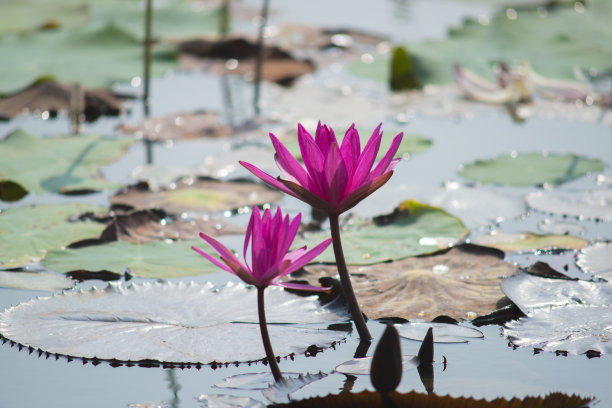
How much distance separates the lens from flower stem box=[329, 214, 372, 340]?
4.46 feet

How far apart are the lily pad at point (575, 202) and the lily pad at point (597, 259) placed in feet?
0.95

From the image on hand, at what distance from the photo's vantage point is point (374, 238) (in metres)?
2.09

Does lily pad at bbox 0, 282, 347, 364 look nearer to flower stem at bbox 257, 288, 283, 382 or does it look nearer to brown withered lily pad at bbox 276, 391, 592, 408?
flower stem at bbox 257, 288, 283, 382

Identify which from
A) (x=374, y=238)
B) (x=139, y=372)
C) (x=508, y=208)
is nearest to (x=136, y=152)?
(x=374, y=238)

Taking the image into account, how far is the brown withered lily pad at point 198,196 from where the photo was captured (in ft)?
7.84

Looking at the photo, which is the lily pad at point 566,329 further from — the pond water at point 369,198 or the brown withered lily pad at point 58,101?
the brown withered lily pad at point 58,101

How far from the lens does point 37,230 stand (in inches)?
84.8

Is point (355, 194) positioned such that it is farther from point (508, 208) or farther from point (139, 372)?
point (508, 208)

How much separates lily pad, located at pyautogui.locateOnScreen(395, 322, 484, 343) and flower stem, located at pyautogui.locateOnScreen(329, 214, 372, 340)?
10 cm

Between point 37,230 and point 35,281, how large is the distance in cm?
33

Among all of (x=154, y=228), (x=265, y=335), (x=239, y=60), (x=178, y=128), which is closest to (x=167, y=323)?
(x=265, y=335)

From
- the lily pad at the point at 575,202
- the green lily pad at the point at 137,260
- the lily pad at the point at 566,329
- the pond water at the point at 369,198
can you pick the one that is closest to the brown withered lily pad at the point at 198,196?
the pond water at the point at 369,198

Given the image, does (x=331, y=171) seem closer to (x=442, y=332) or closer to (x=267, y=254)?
(x=267, y=254)

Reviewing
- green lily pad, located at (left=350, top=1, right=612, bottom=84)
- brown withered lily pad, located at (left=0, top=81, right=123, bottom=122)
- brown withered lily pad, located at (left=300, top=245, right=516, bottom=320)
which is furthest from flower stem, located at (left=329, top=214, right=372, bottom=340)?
green lily pad, located at (left=350, top=1, right=612, bottom=84)
